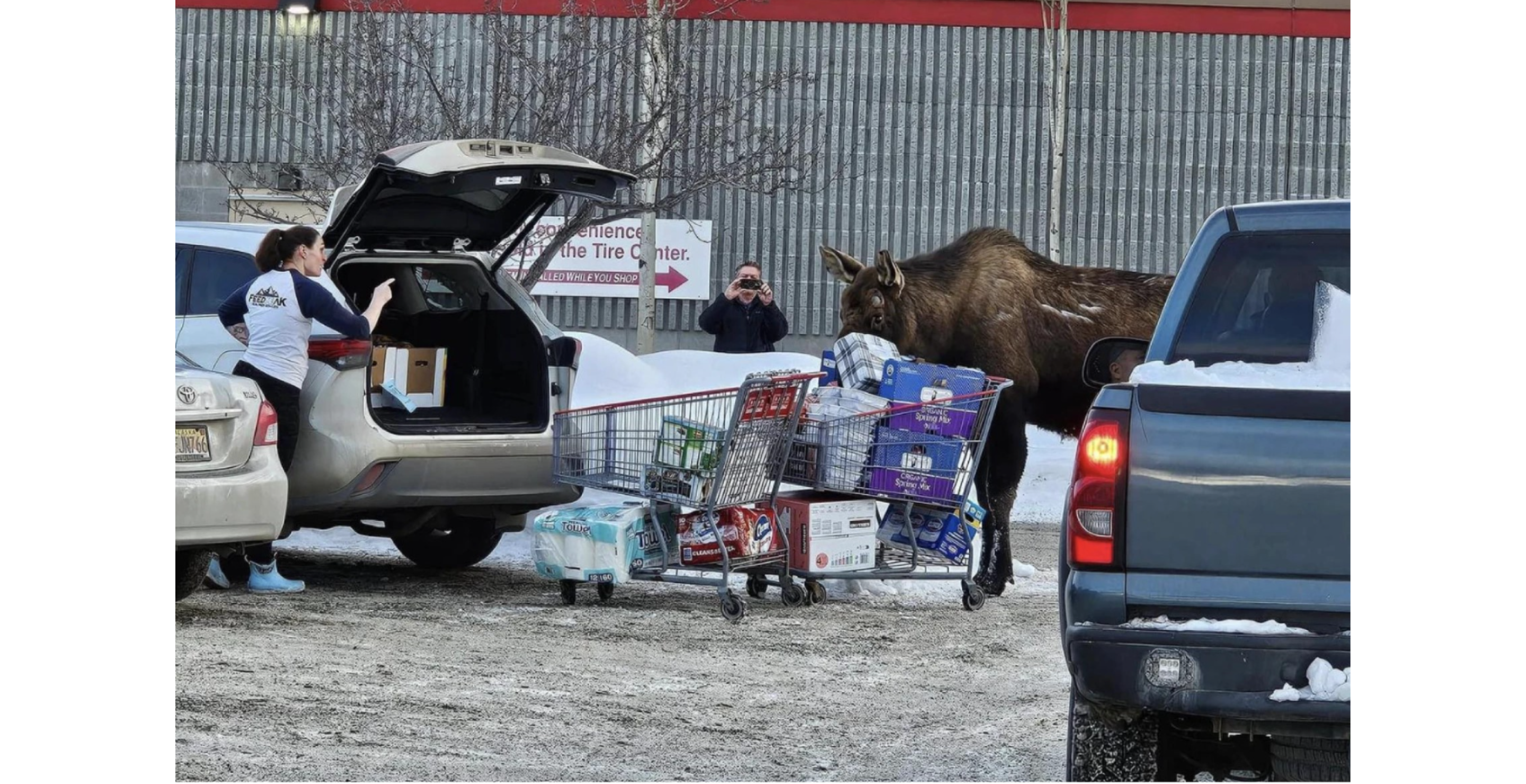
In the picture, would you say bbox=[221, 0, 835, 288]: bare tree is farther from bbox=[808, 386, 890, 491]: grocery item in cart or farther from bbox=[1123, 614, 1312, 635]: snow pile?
bbox=[1123, 614, 1312, 635]: snow pile

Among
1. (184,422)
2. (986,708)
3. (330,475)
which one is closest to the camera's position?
(986,708)

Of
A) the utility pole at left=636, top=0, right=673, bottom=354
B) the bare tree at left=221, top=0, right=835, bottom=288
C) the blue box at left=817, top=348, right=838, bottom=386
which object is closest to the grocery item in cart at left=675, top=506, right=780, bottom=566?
the blue box at left=817, top=348, right=838, bottom=386

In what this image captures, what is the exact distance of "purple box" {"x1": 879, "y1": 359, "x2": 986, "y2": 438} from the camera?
9.19 m

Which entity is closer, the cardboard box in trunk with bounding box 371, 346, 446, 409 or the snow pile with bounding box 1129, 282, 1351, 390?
the snow pile with bounding box 1129, 282, 1351, 390

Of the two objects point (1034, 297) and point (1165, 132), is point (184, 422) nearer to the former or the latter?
point (1034, 297)

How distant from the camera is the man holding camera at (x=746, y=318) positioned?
1509 centimetres

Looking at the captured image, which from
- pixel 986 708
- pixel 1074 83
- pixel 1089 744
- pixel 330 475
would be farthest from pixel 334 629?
pixel 1074 83

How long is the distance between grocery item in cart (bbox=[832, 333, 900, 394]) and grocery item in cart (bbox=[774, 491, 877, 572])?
0.59m

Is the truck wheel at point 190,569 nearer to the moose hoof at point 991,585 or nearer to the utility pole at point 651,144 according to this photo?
the moose hoof at point 991,585

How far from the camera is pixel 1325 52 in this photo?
2375cm

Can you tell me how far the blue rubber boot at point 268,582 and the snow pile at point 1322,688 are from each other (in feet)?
20.4
